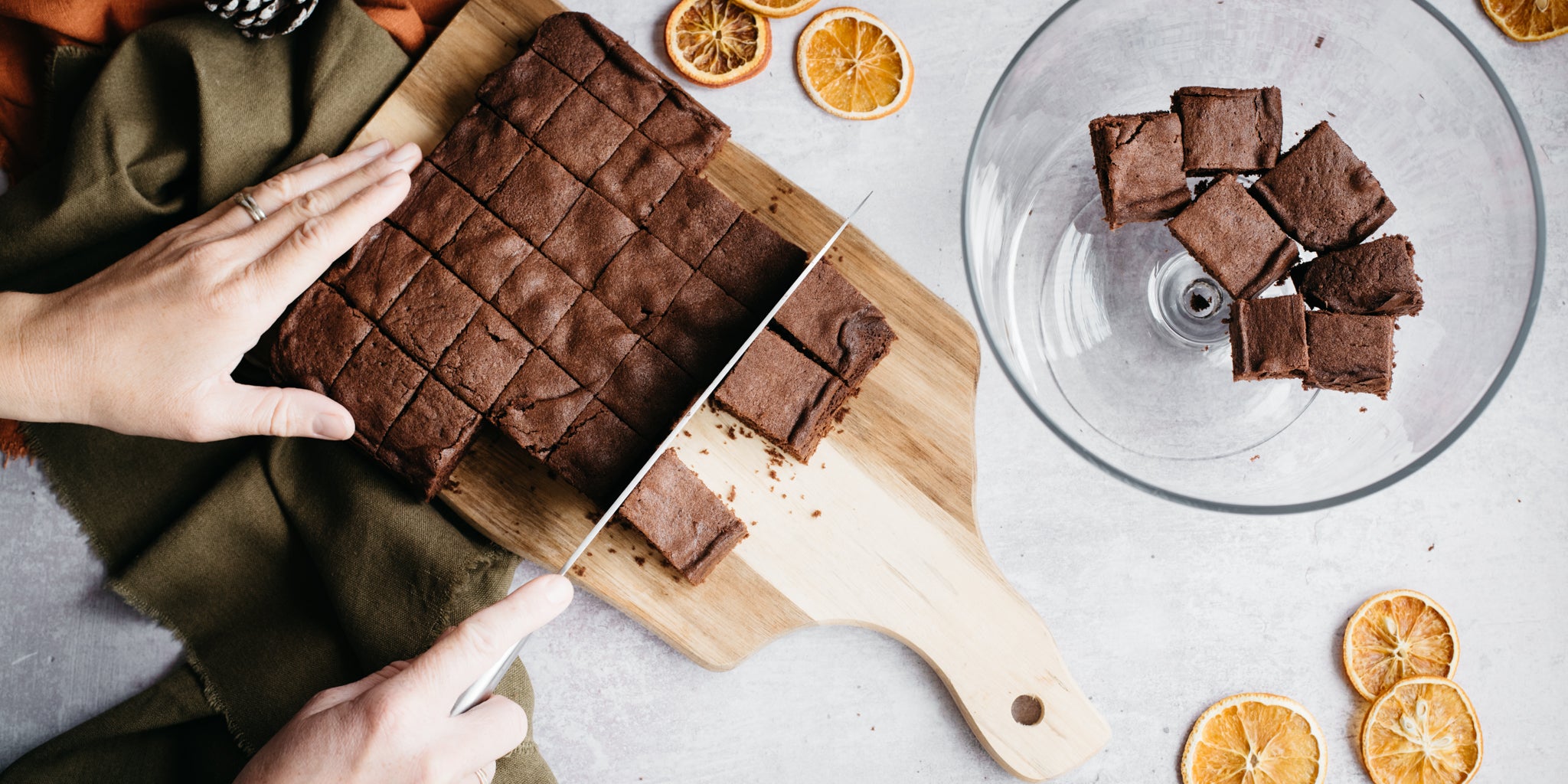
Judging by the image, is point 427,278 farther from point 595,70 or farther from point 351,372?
point 595,70

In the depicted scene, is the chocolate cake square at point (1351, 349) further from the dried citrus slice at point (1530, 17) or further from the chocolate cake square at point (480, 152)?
the chocolate cake square at point (480, 152)

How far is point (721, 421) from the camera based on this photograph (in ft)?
12.3

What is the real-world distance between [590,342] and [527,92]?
1043mm

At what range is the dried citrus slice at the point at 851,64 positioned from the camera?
3.94 m

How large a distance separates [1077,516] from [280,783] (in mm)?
3094

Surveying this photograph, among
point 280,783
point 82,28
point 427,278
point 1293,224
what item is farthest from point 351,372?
point 1293,224

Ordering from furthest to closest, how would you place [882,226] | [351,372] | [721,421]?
[882,226], [721,421], [351,372]

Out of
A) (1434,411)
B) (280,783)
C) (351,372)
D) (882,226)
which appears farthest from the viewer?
(882,226)

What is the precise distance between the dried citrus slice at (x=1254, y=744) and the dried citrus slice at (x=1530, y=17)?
3.01m

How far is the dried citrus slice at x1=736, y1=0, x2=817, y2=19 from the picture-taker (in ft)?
12.7

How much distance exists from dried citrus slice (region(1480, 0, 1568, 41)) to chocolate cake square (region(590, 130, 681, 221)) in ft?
11.7

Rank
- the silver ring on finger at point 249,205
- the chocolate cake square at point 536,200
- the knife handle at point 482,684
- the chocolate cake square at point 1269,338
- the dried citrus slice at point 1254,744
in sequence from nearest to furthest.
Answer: the knife handle at point 482,684 → the chocolate cake square at point 1269,338 → the silver ring on finger at point 249,205 → the chocolate cake square at point 536,200 → the dried citrus slice at point 1254,744

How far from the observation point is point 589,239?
3.59m

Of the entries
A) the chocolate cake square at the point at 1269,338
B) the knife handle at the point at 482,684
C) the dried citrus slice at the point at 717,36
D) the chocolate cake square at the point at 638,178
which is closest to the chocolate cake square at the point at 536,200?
the chocolate cake square at the point at 638,178
